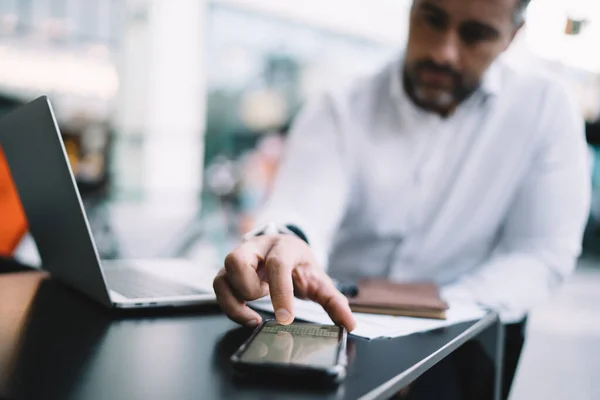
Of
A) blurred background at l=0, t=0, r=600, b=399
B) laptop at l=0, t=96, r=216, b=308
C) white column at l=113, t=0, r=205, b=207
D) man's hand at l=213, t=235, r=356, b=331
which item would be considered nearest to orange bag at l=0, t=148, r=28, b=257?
laptop at l=0, t=96, r=216, b=308

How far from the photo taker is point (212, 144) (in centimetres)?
802

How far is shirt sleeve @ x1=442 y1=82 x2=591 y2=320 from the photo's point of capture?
1.08 meters

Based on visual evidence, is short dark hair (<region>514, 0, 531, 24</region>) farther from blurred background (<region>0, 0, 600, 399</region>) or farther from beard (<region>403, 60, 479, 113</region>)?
blurred background (<region>0, 0, 600, 399</region>)

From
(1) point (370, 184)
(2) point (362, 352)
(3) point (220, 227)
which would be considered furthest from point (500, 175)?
(3) point (220, 227)

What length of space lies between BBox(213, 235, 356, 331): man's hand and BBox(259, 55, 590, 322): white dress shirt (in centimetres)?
51

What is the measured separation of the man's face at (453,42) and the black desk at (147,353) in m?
0.57

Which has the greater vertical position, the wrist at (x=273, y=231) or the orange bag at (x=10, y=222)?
the wrist at (x=273, y=231)

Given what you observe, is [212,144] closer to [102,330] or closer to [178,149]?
[178,149]

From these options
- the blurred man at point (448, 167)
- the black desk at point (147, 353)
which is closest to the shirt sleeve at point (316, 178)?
the blurred man at point (448, 167)

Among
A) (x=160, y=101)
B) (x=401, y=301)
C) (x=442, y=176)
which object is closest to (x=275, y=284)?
(x=401, y=301)

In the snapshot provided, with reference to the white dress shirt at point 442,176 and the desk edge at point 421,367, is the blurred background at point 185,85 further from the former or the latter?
the desk edge at point 421,367

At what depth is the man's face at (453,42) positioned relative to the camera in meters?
1.12

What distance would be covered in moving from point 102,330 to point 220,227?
19.0 ft

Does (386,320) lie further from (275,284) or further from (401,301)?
(275,284)
